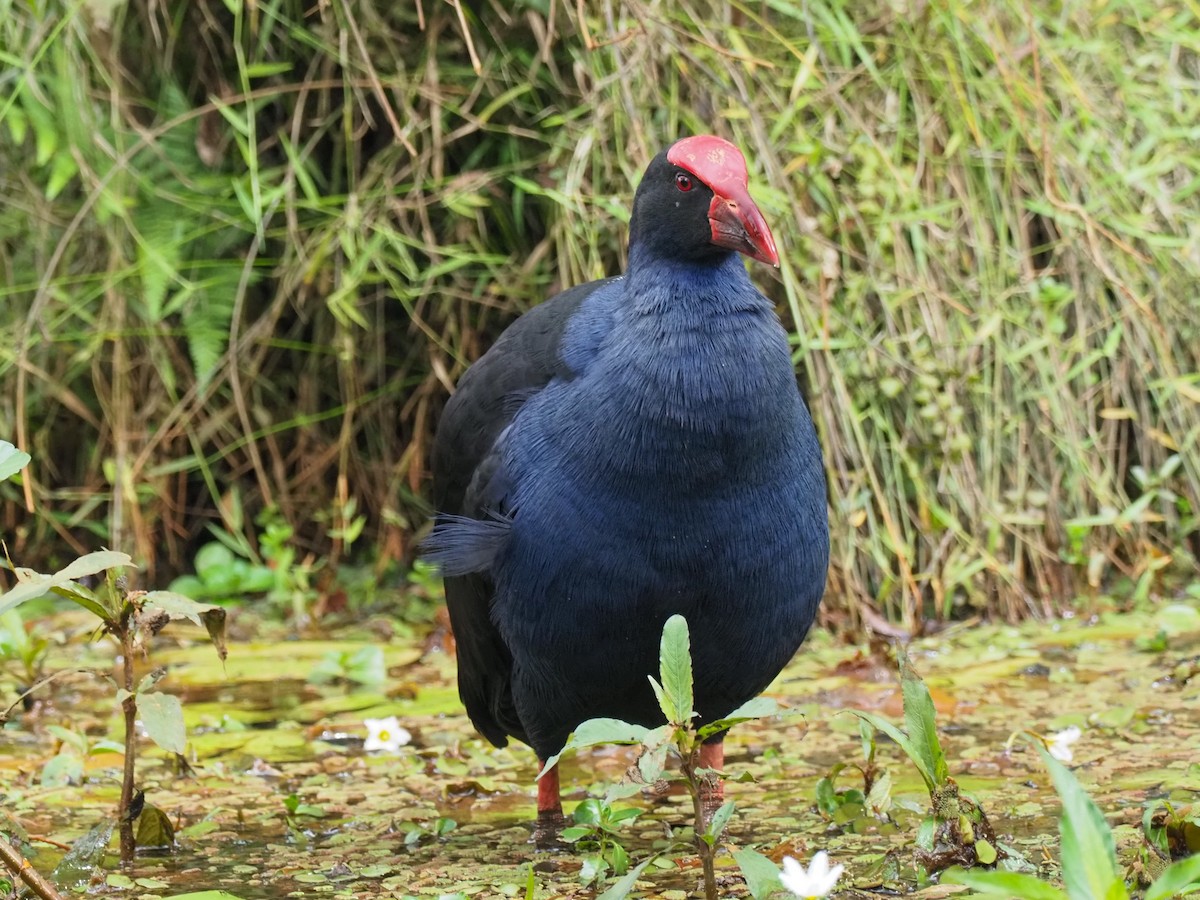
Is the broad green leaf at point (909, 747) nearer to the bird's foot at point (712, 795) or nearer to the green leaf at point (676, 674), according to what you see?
the green leaf at point (676, 674)

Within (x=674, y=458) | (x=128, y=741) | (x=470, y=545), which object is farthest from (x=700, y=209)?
(x=128, y=741)

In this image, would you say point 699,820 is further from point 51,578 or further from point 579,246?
point 579,246

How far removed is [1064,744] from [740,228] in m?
1.14

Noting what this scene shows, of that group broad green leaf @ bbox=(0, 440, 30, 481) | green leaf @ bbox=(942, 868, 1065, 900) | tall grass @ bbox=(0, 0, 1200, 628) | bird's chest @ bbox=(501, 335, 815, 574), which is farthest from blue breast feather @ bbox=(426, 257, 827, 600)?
tall grass @ bbox=(0, 0, 1200, 628)

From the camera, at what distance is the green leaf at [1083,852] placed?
61.8 inches

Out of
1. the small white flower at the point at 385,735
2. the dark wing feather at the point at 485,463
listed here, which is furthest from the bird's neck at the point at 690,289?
the small white flower at the point at 385,735

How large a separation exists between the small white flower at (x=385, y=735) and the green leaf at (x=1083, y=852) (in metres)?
1.85

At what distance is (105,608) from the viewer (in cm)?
231

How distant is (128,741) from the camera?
2369 mm

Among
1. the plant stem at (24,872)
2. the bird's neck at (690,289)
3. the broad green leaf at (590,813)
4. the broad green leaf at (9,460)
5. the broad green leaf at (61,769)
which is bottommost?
the broad green leaf at (590,813)

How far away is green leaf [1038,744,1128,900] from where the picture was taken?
5.15 ft

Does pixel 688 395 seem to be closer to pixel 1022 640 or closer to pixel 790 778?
pixel 790 778

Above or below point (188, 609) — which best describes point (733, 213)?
above

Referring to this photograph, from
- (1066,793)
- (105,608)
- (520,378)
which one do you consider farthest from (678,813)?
(1066,793)
